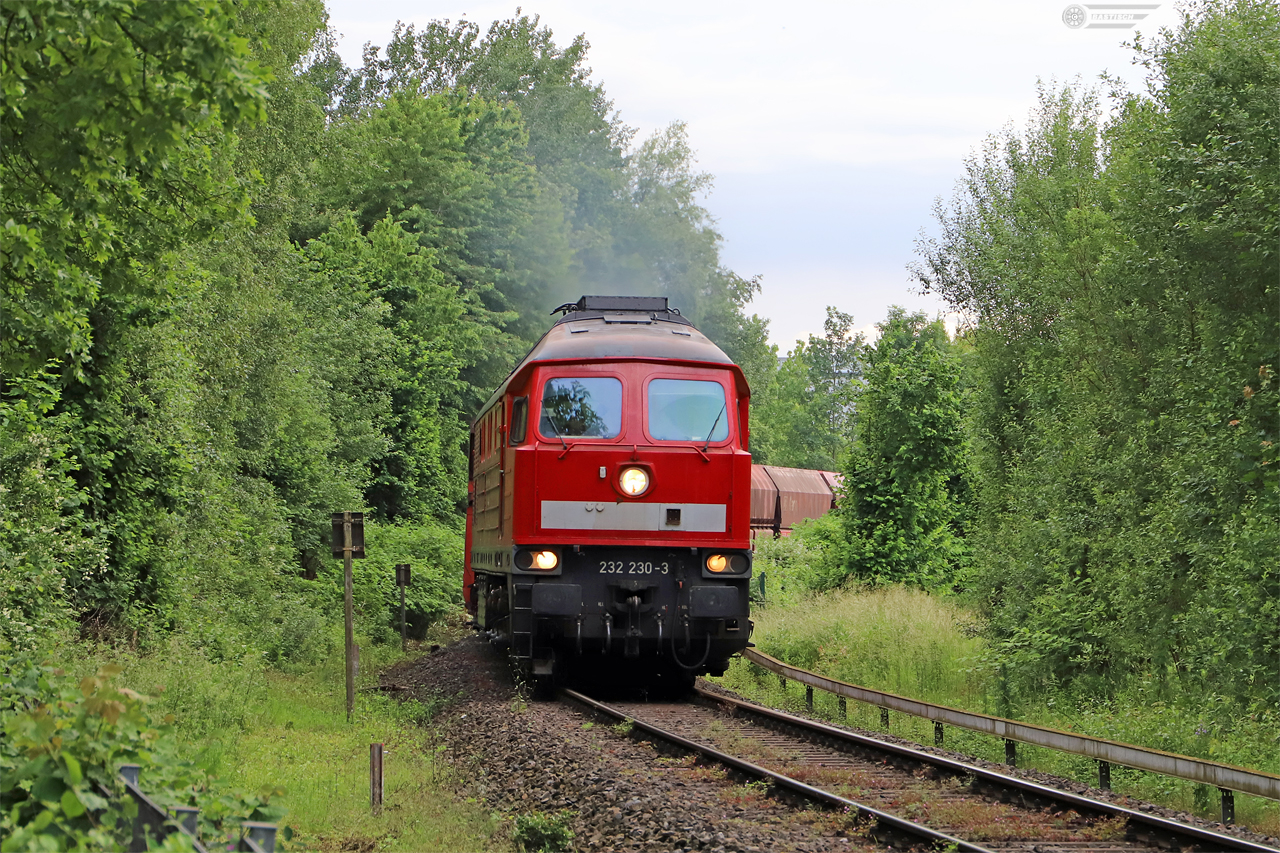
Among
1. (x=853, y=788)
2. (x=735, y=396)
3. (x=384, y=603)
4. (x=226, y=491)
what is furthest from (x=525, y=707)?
(x=384, y=603)

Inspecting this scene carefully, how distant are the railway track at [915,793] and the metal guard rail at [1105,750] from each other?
24.3 inches

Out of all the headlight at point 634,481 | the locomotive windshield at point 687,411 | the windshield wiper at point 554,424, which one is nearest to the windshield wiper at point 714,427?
the locomotive windshield at point 687,411

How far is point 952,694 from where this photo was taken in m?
16.7

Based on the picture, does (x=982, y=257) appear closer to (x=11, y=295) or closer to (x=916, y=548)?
(x=916, y=548)

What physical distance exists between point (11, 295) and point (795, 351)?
96459mm

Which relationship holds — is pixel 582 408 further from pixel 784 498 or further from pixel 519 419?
pixel 784 498

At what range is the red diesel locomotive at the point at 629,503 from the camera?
42.5 ft

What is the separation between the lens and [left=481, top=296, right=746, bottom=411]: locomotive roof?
533 inches

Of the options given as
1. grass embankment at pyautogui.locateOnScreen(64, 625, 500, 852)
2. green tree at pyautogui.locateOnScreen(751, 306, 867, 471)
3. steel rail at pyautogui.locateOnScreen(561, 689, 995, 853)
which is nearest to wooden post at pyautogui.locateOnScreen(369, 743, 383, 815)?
grass embankment at pyautogui.locateOnScreen(64, 625, 500, 852)

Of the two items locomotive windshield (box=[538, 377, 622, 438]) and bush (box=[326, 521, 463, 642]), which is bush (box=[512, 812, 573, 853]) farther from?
bush (box=[326, 521, 463, 642])

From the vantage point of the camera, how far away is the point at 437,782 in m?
10.2

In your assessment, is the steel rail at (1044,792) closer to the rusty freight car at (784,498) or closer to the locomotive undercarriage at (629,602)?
the locomotive undercarriage at (629,602)

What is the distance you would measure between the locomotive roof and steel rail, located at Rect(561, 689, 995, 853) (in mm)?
3908

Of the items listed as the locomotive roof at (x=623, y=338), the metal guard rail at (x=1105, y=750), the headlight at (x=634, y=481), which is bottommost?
the metal guard rail at (x=1105, y=750)
